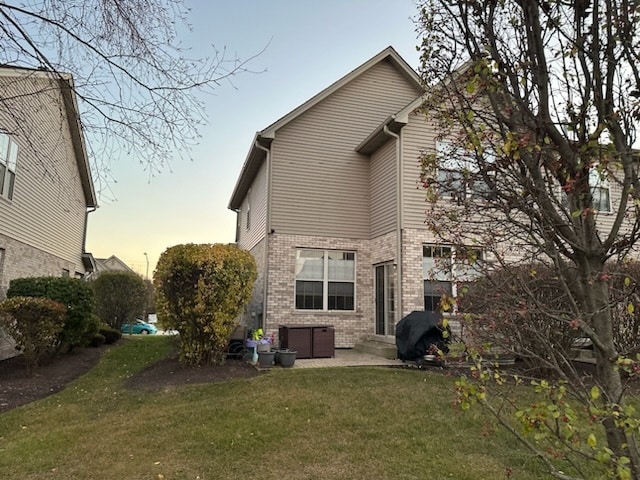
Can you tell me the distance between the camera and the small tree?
848 cm

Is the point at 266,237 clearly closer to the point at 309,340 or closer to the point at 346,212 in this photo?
the point at 346,212

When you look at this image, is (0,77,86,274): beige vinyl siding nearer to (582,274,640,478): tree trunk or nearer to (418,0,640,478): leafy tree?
(418,0,640,478): leafy tree

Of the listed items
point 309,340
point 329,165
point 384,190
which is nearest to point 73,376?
point 309,340

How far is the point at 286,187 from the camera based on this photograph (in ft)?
41.2

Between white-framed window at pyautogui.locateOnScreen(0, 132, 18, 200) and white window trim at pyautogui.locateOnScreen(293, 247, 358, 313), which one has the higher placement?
white-framed window at pyautogui.locateOnScreen(0, 132, 18, 200)

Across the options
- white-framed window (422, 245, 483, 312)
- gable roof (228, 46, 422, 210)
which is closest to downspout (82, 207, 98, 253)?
gable roof (228, 46, 422, 210)

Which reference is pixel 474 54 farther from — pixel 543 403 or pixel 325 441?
pixel 325 441

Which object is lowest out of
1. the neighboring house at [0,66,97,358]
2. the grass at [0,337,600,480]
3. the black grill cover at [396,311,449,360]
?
the grass at [0,337,600,480]

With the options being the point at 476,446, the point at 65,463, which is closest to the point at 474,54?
the point at 476,446

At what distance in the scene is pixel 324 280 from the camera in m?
12.4

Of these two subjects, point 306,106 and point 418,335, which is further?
point 306,106

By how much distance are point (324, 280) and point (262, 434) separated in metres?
7.44

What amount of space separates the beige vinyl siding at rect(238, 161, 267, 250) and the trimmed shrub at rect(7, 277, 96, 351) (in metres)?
4.88

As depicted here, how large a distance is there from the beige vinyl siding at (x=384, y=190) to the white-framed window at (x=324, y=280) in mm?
1256
